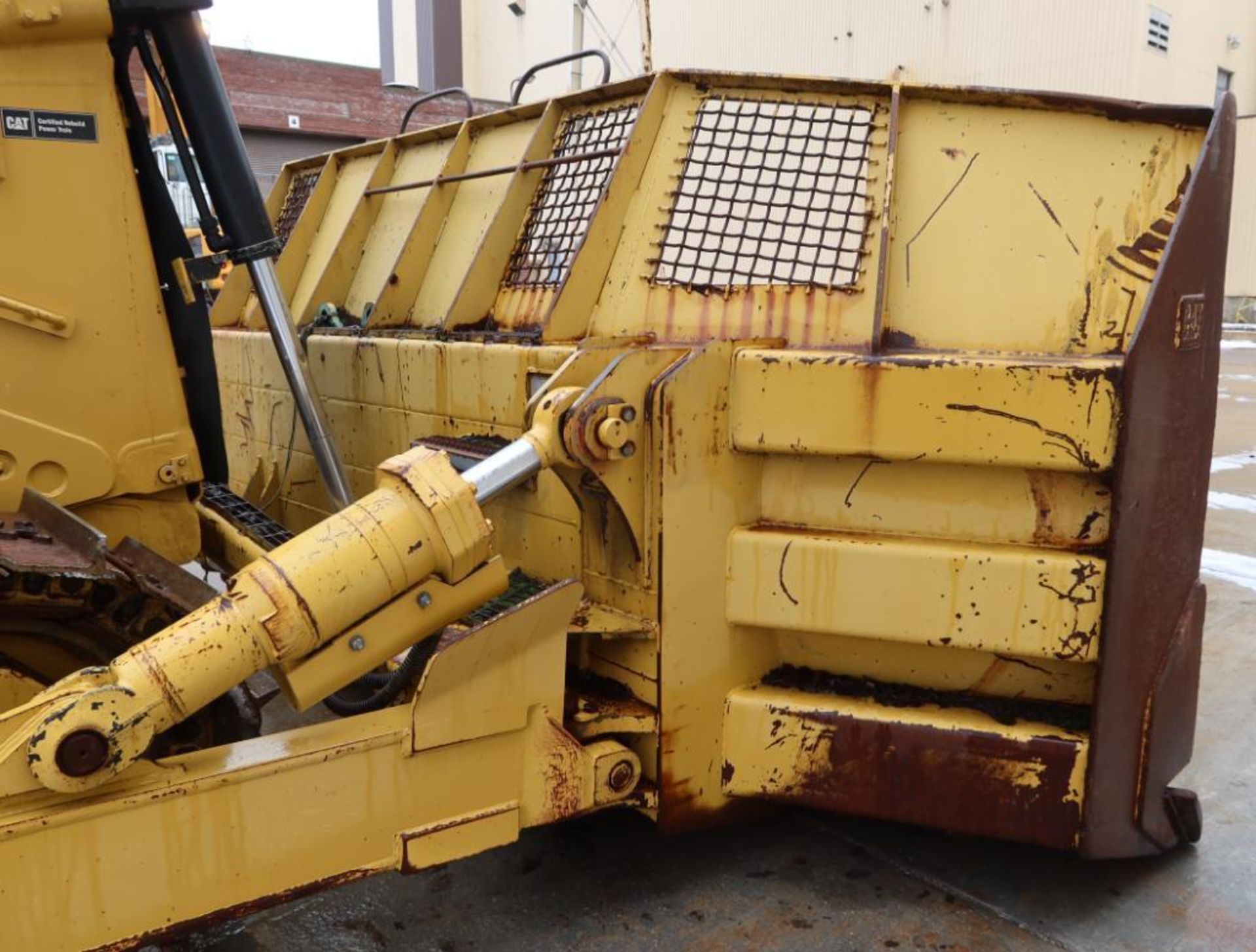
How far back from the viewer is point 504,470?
7.97ft

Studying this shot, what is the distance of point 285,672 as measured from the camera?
2238 mm

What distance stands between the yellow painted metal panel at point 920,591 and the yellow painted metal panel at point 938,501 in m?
0.04

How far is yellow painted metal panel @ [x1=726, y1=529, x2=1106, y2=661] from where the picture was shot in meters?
2.57

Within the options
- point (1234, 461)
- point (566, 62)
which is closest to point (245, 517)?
point (566, 62)

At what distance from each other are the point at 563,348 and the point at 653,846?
1.42 m

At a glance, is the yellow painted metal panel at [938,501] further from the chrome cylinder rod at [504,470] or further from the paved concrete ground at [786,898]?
the paved concrete ground at [786,898]

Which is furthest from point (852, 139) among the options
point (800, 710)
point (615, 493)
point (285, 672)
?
point (285, 672)

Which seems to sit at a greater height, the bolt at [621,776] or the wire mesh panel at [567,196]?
the wire mesh panel at [567,196]

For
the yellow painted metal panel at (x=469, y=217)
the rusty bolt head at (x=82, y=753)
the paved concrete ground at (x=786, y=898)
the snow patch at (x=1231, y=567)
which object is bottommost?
the paved concrete ground at (x=786, y=898)

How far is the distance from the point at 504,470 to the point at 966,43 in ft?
72.5

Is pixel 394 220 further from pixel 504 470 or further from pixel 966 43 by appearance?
pixel 966 43

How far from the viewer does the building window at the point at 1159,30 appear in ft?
72.4

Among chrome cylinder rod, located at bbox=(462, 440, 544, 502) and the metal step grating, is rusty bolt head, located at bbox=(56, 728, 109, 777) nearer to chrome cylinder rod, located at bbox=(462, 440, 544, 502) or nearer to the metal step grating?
chrome cylinder rod, located at bbox=(462, 440, 544, 502)

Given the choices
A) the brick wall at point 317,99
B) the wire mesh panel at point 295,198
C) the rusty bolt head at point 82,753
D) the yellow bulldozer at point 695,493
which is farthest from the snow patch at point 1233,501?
the brick wall at point 317,99
